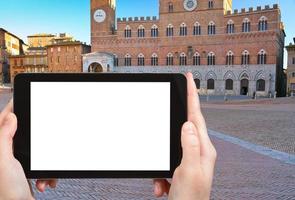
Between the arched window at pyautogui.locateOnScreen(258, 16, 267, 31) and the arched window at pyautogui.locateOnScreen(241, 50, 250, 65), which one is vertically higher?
the arched window at pyautogui.locateOnScreen(258, 16, 267, 31)

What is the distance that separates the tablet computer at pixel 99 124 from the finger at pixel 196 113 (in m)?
0.03

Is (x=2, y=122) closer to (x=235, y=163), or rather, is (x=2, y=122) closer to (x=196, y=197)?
(x=196, y=197)

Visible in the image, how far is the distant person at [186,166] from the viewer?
1.17 metres

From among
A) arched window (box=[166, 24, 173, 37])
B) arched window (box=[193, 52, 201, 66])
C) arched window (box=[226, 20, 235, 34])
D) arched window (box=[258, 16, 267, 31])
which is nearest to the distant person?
arched window (box=[258, 16, 267, 31])

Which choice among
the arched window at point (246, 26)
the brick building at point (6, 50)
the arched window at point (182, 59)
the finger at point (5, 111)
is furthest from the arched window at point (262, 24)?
the brick building at point (6, 50)

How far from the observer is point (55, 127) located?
51.9 inches

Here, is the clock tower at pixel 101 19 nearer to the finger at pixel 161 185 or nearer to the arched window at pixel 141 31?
the arched window at pixel 141 31

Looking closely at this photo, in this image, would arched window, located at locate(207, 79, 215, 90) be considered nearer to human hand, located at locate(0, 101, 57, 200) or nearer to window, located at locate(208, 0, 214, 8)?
window, located at locate(208, 0, 214, 8)

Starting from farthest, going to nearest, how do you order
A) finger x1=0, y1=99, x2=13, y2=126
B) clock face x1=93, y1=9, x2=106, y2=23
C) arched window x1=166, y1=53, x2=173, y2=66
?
clock face x1=93, y1=9, x2=106, y2=23 → arched window x1=166, y1=53, x2=173, y2=66 → finger x1=0, y1=99, x2=13, y2=126

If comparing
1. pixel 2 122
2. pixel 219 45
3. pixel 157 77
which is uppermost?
pixel 219 45

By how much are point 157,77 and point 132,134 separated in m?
0.31

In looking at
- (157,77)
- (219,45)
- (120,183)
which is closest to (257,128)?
(120,183)

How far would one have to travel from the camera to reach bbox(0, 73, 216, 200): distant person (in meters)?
1.17

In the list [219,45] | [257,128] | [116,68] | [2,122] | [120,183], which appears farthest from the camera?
[116,68]
